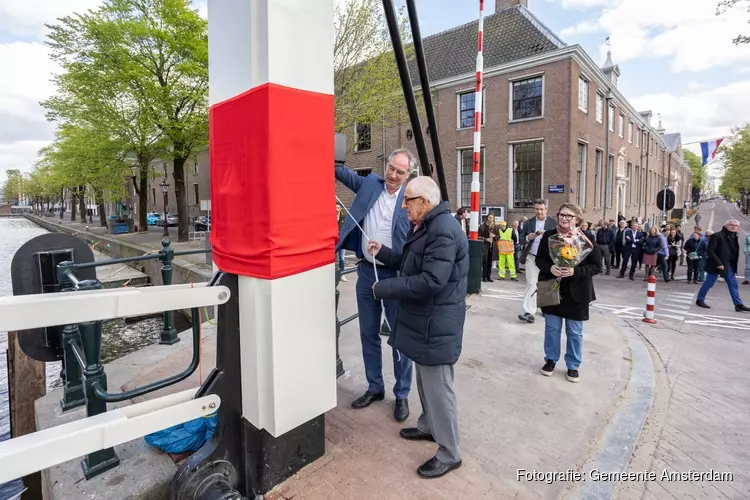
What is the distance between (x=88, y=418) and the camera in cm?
156

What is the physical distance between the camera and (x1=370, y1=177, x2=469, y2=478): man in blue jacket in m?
2.34

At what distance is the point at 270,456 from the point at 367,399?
3.77ft

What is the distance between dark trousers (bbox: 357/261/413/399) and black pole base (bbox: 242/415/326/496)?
2.95 ft

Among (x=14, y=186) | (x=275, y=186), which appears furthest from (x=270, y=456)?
(x=14, y=186)

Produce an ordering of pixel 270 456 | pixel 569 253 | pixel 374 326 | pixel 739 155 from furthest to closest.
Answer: pixel 739 155, pixel 569 253, pixel 374 326, pixel 270 456

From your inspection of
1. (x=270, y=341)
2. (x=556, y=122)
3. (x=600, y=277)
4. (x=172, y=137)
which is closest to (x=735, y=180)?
(x=556, y=122)

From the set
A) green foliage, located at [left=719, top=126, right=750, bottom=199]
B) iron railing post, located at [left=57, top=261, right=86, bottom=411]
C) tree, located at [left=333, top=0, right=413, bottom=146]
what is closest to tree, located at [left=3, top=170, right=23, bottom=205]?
tree, located at [left=333, top=0, right=413, bottom=146]

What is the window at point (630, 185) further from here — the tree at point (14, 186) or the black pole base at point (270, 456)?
the tree at point (14, 186)

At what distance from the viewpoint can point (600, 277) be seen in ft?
39.2

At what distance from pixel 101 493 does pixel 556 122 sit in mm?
19944

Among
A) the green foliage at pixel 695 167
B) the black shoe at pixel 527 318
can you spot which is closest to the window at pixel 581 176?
the black shoe at pixel 527 318

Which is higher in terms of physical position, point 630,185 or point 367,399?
point 630,185

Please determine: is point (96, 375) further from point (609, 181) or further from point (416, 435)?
point (609, 181)

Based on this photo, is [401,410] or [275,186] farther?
[401,410]
